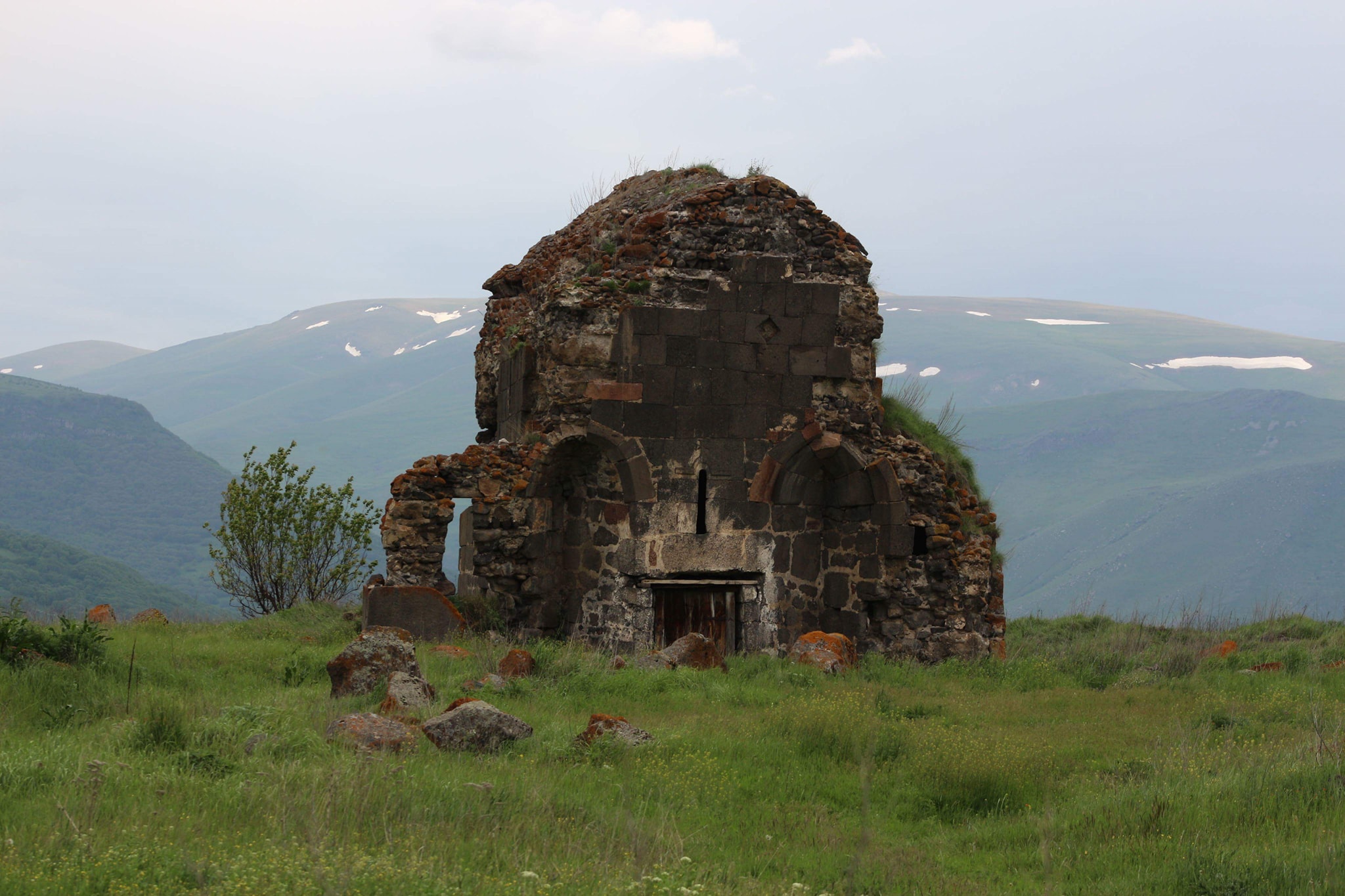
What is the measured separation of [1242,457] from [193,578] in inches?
3624

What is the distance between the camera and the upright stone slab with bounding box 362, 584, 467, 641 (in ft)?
42.6

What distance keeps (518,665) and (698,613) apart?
3944 millimetres

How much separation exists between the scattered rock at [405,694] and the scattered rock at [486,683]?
0.62m

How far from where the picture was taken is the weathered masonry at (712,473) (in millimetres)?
13789

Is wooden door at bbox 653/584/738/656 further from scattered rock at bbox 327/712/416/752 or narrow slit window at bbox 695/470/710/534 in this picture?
scattered rock at bbox 327/712/416/752

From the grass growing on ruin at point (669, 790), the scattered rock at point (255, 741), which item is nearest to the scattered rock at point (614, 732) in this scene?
the grass growing on ruin at point (669, 790)

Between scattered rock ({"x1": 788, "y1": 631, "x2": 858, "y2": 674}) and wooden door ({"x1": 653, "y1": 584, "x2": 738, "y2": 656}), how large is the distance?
1.01m

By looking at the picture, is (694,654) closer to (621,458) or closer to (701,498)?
(701,498)

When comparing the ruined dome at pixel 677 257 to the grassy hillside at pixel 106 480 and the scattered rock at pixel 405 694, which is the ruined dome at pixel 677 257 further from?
the grassy hillside at pixel 106 480

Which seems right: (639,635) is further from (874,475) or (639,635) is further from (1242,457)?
(1242,457)

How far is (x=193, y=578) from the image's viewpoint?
278 ft

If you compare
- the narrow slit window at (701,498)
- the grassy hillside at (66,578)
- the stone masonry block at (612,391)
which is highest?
the stone masonry block at (612,391)

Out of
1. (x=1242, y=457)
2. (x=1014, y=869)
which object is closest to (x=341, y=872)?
(x=1014, y=869)

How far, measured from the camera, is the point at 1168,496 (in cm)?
9806
